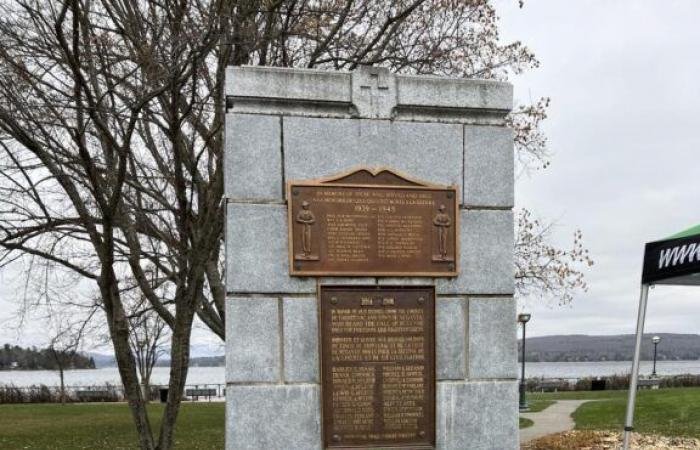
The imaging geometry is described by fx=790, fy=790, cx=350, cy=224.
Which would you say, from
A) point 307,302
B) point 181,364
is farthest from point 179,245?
point 307,302

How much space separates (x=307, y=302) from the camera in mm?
5773

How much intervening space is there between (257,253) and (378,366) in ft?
3.97

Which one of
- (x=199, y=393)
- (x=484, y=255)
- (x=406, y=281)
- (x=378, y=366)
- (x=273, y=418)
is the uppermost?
(x=484, y=255)

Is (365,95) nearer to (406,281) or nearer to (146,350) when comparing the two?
(406,281)

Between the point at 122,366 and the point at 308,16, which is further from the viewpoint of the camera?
the point at 308,16

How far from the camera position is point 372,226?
5.85 metres

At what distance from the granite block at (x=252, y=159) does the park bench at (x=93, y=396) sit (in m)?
34.4

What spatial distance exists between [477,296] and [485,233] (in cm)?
49

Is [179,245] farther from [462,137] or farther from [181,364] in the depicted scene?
[462,137]

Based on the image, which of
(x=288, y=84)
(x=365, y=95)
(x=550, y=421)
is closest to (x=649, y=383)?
(x=550, y=421)

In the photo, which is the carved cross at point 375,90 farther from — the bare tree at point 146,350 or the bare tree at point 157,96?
the bare tree at point 146,350

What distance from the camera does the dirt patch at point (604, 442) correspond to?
564 inches

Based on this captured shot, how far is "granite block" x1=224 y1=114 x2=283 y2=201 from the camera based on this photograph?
18.9 ft

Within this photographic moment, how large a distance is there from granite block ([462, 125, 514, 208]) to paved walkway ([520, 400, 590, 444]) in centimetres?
1154
